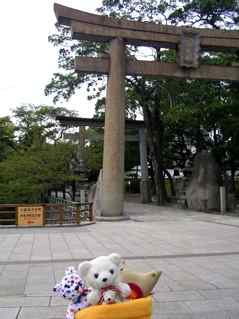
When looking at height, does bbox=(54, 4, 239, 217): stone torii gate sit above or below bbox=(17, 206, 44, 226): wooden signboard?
above

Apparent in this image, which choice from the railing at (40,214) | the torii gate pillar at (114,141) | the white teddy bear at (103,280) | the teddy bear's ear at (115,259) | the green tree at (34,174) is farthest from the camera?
the green tree at (34,174)

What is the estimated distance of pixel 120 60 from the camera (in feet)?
67.4

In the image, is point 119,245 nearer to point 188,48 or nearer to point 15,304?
point 15,304

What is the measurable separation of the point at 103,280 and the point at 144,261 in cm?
591

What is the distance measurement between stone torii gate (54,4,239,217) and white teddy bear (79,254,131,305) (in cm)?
1653

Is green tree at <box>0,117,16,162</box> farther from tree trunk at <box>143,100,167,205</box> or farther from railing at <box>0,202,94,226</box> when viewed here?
railing at <box>0,202,94,226</box>

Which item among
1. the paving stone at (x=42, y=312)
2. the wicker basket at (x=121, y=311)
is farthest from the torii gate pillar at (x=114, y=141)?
the wicker basket at (x=121, y=311)

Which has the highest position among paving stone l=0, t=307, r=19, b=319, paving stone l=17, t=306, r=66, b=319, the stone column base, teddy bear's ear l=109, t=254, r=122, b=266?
the stone column base

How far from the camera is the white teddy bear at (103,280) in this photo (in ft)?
11.9

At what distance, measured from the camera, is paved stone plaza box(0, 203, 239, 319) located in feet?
19.2

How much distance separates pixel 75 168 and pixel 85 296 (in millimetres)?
27311

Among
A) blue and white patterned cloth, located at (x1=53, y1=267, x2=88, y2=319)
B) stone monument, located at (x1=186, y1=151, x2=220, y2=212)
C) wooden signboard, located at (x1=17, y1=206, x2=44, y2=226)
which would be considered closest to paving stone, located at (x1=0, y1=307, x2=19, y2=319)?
blue and white patterned cloth, located at (x1=53, y1=267, x2=88, y2=319)

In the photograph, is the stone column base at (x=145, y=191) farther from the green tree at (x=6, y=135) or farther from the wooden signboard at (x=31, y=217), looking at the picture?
the wooden signboard at (x=31, y=217)

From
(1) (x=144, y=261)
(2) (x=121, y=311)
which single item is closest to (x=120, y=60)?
(1) (x=144, y=261)
